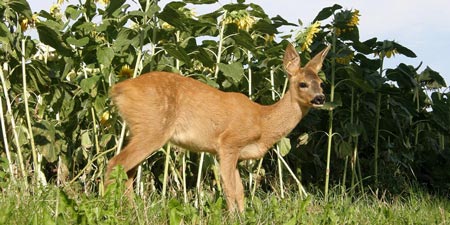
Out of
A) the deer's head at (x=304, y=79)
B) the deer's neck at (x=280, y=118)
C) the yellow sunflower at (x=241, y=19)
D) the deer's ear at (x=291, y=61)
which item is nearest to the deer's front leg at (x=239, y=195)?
the deer's neck at (x=280, y=118)

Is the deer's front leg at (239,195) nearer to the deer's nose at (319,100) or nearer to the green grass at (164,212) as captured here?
the green grass at (164,212)

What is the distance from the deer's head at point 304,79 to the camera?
6246 mm

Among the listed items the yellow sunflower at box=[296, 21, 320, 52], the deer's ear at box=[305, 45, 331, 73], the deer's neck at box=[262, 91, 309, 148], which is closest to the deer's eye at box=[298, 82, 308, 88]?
the deer's neck at box=[262, 91, 309, 148]

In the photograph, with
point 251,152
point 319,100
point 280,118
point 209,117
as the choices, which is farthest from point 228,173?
point 319,100

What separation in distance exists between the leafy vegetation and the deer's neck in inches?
16.1

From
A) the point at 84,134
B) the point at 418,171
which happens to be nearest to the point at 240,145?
the point at 84,134

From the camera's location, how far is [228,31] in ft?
22.0

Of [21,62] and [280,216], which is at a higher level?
[21,62]

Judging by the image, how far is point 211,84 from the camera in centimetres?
662

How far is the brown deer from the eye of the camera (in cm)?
571

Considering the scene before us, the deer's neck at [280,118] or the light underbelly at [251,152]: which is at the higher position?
the deer's neck at [280,118]

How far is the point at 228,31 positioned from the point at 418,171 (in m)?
3.19

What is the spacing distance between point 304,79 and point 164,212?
217 centimetres

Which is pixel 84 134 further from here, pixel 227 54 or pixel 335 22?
pixel 335 22
